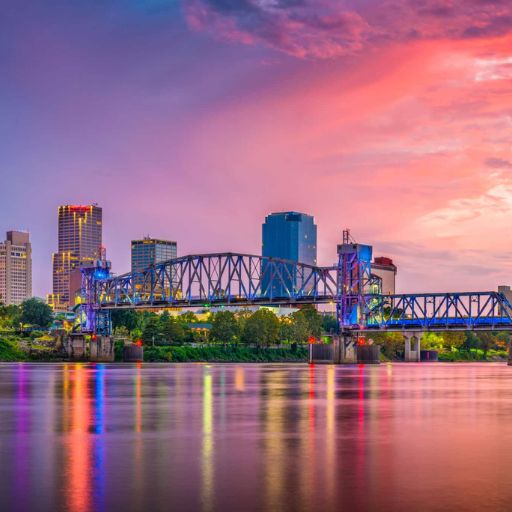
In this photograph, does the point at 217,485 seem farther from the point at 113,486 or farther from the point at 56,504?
the point at 56,504

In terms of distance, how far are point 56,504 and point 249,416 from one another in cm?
2012

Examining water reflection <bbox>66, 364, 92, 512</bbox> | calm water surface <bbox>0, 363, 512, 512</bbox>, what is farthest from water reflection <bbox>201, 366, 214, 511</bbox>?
water reflection <bbox>66, 364, 92, 512</bbox>

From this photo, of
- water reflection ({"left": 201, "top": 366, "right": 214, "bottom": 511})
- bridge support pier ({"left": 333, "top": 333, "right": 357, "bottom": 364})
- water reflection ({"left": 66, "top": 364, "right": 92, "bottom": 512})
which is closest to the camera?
water reflection ({"left": 66, "top": 364, "right": 92, "bottom": 512})

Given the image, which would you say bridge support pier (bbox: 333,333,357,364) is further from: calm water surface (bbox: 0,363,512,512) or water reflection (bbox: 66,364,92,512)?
water reflection (bbox: 66,364,92,512)

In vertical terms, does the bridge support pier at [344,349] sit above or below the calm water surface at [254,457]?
below

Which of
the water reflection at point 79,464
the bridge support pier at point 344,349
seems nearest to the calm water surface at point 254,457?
the water reflection at point 79,464

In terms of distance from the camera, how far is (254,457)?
2431 cm

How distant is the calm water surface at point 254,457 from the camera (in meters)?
18.3

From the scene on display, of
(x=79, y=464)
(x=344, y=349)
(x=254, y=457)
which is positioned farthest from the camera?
(x=344, y=349)

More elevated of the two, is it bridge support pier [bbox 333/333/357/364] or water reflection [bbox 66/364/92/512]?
water reflection [bbox 66/364/92/512]

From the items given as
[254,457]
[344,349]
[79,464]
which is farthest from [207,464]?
[344,349]

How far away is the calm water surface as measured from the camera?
18328mm

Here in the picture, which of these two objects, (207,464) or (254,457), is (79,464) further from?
(254,457)

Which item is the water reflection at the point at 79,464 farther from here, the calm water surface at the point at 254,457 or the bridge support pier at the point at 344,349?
the bridge support pier at the point at 344,349
